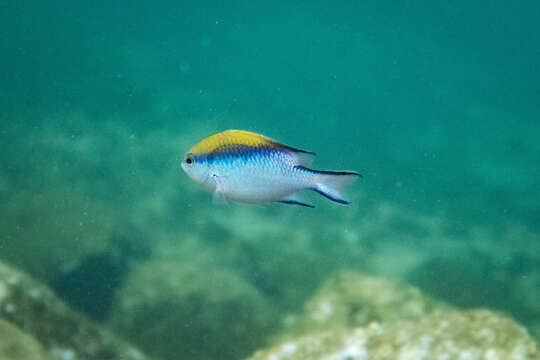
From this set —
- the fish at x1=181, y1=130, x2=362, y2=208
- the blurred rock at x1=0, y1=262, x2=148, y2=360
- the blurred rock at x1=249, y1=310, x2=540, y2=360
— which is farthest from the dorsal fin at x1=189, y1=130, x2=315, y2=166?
the blurred rock at x1=0, y1=262, x2=148, y2=360

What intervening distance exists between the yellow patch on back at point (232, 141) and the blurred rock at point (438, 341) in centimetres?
162

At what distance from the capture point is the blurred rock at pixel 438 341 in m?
2.60

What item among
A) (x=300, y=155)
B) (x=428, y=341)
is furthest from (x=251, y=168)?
(x=428, y=341)

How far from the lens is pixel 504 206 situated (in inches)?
347

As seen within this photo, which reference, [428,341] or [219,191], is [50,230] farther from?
[428,341]

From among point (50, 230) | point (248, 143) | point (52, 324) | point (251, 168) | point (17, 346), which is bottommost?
point (17, 346)

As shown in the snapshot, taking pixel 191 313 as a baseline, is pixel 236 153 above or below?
below

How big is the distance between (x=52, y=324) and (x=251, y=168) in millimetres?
2316

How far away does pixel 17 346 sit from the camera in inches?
97.0

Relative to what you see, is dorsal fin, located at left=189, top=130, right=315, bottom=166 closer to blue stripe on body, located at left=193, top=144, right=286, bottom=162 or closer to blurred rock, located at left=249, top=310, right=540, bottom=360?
blue stripe on body, located at left=193, top=144, right=286, bottom=162

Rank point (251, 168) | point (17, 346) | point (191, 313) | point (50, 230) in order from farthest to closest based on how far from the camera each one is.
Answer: point (50, 230) < point (191, 313) < point (17, 346) < point (251, 168)

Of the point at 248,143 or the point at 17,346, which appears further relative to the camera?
the point at 17,346

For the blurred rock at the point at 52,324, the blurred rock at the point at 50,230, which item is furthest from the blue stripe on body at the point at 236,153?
the blurred rock at the point at 50,230

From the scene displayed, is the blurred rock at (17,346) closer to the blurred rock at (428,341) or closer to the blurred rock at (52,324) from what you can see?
the blurred rock at (52,324)
